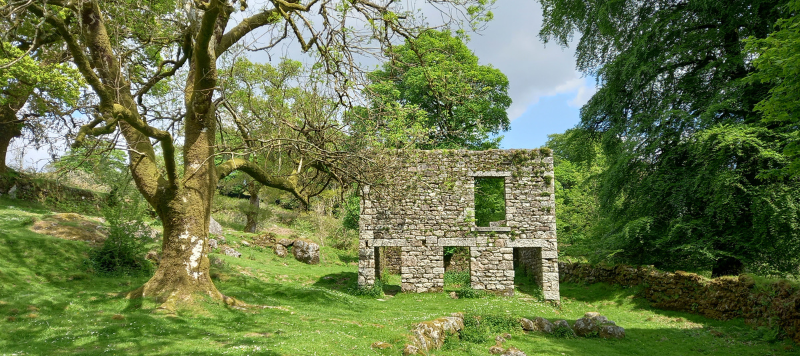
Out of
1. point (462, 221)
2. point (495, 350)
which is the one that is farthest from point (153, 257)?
point (495, 350)

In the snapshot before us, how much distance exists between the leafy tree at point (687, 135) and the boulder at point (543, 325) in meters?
6.25

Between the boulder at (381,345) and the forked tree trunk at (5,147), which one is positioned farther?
the forked tree trunk at (5,147)

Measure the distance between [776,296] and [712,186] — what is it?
3.68 meters

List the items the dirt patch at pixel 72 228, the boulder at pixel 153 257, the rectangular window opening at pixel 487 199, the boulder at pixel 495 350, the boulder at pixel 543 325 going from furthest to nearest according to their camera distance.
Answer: the rectangular window opening at pixel 487 199
the boulder at pixel 153 257
the dirt patch at pixel 72 228
the boulder at pixel 543 325
the boulder at pixel 495 350

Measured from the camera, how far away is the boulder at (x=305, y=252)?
2303cm

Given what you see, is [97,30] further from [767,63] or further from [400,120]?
[767,63]

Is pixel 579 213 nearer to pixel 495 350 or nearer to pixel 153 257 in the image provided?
pixel 495 350

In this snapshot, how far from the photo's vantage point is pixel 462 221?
16.0 m

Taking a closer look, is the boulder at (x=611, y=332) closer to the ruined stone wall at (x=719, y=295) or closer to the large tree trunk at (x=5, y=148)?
the ruined stone wall at (x=719, y=295)

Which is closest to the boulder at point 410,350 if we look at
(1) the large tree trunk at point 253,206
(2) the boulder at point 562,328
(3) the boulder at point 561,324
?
(2) the boulder at point 562,328

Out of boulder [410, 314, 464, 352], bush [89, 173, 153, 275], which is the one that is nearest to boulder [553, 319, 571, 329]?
boulder [410, 314, 464, 352]

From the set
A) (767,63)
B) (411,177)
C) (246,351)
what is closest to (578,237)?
(411,177)

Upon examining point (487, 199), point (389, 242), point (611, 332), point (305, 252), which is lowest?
point (611, 332)

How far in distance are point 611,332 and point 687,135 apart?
8.73m
